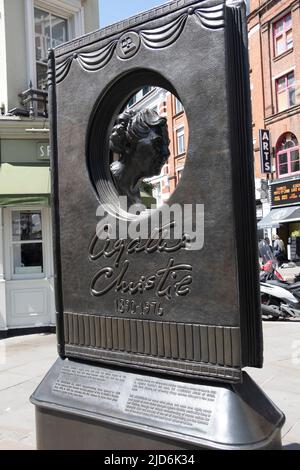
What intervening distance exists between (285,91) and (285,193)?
5.27 m

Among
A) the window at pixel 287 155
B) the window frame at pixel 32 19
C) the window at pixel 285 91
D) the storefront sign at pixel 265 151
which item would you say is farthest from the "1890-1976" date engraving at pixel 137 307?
the window at pixel 285 91

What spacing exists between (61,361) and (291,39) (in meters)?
23.1

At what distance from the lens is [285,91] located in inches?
902

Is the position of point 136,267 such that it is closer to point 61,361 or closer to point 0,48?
point 61,361

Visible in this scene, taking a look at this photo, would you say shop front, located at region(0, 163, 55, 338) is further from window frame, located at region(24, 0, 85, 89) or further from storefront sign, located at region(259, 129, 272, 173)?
storefront sign, located at region(259, 129, 272, 173)

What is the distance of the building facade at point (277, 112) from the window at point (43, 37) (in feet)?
48.9

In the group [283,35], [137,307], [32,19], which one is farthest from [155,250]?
[283,35]

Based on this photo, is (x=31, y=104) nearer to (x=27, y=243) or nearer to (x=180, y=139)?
(x=27, y=243)

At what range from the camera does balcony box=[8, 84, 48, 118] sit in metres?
7.93

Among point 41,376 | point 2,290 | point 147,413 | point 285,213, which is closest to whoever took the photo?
point 147,413

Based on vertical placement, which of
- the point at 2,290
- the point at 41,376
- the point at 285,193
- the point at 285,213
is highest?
the point at 285,193

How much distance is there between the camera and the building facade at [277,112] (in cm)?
2181

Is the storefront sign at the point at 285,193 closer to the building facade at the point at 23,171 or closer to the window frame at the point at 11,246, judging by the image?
the building facade at the point at 23,171
